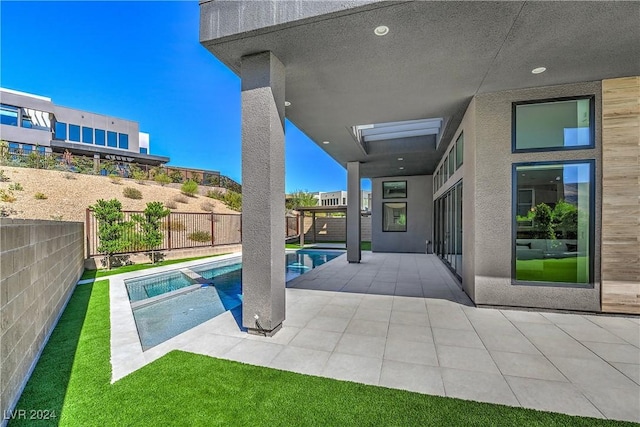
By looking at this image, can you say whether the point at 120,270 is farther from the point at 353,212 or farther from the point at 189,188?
the point at 189,188

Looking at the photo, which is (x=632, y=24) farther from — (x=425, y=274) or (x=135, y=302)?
(x=135, y=302)

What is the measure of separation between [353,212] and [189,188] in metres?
15.9

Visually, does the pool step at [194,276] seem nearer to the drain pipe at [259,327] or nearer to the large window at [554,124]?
the drain pipe at [259,327]

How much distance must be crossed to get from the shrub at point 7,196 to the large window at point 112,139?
14566 mm

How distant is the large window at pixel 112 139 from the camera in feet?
85.9

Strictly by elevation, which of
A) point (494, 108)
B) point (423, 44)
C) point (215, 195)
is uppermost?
point (423, 44)

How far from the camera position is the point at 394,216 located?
13.3 m

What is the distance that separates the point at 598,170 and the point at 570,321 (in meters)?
2.40

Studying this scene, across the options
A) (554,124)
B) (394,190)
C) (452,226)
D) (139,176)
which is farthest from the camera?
(139,176)

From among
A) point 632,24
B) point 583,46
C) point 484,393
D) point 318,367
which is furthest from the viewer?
point 583,46

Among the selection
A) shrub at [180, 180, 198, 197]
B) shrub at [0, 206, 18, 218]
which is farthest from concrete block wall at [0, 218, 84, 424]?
shrub at [180, 180, 198, 197]

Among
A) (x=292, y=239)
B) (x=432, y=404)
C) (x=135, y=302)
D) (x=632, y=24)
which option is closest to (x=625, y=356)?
(x=432, y=404)

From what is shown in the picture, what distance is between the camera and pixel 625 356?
9.96ft

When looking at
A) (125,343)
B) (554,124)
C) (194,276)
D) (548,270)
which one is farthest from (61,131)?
(548,270)
